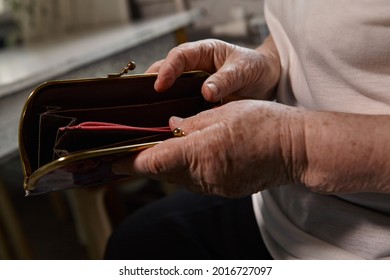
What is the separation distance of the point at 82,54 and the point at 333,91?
0.73 m

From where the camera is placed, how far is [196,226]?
0.71m

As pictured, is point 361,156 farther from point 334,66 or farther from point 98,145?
point 98,145

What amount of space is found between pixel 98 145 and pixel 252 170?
18 centimetres

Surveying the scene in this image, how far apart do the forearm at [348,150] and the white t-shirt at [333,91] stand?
0.05 meters

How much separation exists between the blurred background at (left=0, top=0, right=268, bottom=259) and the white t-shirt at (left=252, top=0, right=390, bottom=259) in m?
0.61

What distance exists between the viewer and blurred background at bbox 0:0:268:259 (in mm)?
1073

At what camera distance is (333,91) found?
1.69 feet

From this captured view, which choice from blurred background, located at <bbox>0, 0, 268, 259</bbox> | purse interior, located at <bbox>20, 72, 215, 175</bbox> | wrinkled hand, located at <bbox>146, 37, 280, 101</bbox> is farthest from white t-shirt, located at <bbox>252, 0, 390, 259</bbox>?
blurred background, located at <bbox>0, 0, 268, 259</bbox>

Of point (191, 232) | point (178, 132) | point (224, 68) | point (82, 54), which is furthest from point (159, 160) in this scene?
point (82, 54)

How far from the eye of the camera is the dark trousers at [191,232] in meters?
0.67

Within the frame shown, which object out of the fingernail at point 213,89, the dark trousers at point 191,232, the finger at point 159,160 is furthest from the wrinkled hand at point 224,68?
the dark trousers at point 191,232

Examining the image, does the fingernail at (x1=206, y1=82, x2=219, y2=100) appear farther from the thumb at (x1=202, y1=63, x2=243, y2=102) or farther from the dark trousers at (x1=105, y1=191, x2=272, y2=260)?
the dark trousers at (x1=105, y1=191, x2=272, y2=260)

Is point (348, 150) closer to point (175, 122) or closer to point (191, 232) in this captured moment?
point (175, 122)
